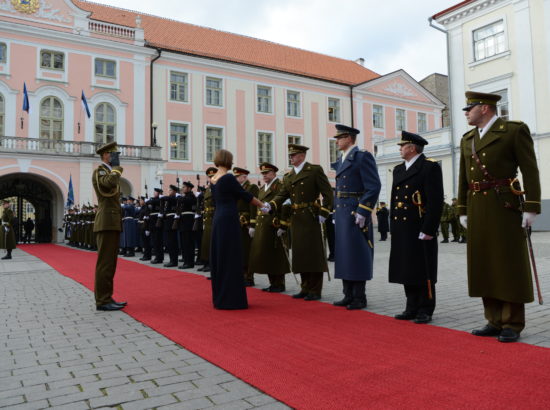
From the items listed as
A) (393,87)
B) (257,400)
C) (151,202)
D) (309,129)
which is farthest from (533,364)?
(393,87)

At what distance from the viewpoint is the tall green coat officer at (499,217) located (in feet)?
12.6

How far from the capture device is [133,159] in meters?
23.5

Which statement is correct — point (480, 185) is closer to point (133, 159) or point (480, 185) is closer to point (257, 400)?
point (257, 400)

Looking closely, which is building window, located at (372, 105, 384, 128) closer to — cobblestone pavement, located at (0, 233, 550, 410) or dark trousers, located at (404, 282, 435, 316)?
cobblestone pavement, located at (0, 233, 550, 410)

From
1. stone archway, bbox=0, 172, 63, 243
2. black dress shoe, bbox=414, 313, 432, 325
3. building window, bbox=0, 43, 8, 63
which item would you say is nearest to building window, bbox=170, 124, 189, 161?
stone archway, bbox=0, 172, 63, 243

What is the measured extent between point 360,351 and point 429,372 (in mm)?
629

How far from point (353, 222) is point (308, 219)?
813mm

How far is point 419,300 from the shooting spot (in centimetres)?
475

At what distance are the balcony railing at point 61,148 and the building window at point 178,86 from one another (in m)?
4.05

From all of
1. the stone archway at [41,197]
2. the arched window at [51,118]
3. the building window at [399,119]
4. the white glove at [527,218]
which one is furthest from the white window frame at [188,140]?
the white glove at [527,218]

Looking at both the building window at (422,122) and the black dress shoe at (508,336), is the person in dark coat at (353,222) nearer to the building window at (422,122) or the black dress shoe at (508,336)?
the black dress shoe at (508,336)

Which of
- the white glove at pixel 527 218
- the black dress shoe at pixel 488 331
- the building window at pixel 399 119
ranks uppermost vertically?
the building window at pixel 399 119

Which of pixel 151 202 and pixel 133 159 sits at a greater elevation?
pixel 133 159

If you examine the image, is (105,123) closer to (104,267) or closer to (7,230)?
(7,230)
